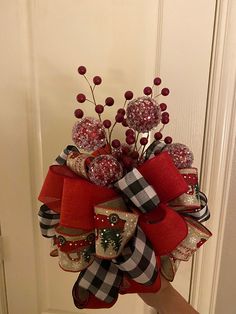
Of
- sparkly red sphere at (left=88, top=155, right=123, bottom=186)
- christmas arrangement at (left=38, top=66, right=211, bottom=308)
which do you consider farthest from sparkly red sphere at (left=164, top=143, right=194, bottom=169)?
sparkly red sphere at (left=88, top=155, right=123, bottom=186)

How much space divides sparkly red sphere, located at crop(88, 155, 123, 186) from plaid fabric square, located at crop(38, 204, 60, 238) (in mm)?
132

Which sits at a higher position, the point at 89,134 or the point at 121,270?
the point at 89,134

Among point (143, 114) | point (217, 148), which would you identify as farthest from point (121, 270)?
point (217, 148)

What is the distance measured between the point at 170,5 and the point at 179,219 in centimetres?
47

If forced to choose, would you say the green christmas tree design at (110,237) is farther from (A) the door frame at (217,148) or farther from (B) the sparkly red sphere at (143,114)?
(A) the door frame at (217,148)

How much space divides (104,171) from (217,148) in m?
0.37

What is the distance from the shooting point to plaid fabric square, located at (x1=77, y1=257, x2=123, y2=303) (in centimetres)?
50

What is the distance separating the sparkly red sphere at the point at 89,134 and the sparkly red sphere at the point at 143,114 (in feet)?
0.19

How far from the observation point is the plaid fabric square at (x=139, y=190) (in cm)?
47

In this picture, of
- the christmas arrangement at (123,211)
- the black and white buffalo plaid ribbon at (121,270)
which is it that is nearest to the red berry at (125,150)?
the christmas arrangement at (123,211)

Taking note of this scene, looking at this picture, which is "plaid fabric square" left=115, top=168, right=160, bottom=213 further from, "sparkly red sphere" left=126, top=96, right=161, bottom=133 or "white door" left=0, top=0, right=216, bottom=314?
"white door" left=0, top=0, right=216, bottom=314

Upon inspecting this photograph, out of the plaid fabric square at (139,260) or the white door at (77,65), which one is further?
the white door at (77,65)

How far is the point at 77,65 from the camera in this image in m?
0.73

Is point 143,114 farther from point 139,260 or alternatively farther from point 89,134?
point 139,260
